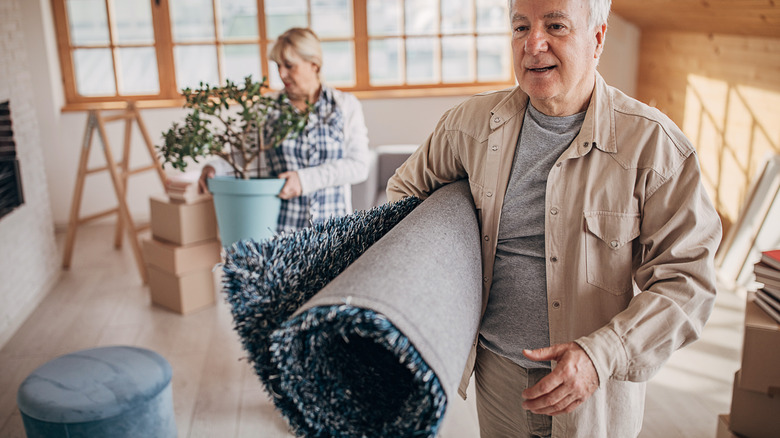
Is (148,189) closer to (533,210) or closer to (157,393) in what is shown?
(157,393)

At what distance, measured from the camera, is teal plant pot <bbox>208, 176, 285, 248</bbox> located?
2.37 metres

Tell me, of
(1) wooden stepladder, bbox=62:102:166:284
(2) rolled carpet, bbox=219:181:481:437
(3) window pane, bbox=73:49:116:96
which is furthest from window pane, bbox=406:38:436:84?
(2) rolled carpet, bbox=219:181:481:437

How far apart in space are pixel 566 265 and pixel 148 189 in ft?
16.0

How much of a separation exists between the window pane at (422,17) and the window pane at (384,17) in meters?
0.09

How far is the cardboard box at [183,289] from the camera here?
369 cm

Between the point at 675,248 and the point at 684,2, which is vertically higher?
the point at 684,2

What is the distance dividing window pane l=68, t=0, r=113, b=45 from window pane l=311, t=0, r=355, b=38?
5.54ft

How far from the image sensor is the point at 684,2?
3891 mm

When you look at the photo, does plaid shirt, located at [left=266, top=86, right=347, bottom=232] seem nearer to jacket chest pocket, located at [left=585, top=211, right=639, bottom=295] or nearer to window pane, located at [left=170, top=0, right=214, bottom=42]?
jacket chest pocket, located at [left=585, top=211, right=639, bottom=295]

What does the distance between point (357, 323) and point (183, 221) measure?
309 centimetres

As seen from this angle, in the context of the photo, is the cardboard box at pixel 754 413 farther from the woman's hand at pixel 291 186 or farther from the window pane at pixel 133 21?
the window pane at pixel 133 21

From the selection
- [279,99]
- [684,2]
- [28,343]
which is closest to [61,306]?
[28,343]

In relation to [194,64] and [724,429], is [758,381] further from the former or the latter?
[194,64]

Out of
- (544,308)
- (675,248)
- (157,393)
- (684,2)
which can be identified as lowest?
(157,393)
